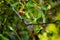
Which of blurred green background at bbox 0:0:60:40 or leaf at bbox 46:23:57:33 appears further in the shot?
blurred green background at bbox 0:0:60:40

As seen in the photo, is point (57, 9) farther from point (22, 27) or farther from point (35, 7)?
point (22, 27)

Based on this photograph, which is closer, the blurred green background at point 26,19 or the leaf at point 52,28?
the leaf at point 52,28

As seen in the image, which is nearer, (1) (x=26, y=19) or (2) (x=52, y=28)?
(2) (x=52, y=28)

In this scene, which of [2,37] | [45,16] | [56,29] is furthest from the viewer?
[45,16]

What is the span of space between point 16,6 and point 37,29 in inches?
10.4

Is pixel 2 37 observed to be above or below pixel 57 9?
below

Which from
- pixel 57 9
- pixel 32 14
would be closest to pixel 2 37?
pixel 32 14

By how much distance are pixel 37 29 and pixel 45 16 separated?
0.40 feet

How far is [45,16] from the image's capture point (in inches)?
67.7

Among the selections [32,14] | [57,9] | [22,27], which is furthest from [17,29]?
[57,9]

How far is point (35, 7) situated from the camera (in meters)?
1.66

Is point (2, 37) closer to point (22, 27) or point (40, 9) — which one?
point (22, 27)

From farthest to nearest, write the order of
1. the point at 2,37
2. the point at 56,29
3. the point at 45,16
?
the point at 45,16 < the point at 2,37 < the point at 56,29

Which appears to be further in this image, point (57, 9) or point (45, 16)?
point (45, 16)
